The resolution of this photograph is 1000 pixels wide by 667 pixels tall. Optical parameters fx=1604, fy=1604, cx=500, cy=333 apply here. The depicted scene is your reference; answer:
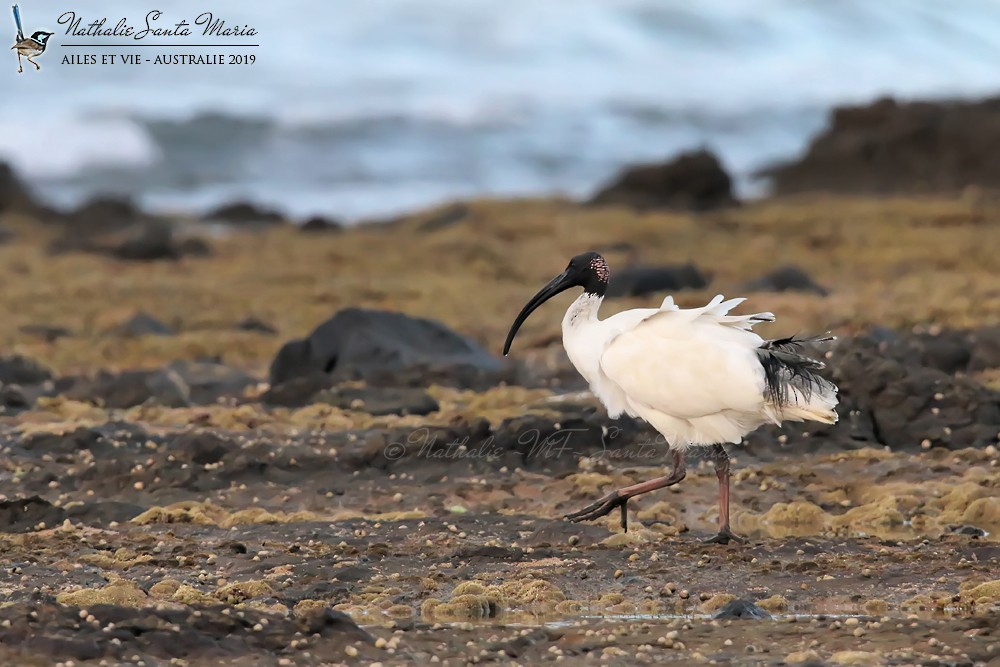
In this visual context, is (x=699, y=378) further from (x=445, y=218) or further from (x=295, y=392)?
(x=445, y=218)

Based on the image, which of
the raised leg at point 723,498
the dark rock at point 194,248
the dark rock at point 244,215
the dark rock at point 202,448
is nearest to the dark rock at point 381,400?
the dark rock at point 202,448

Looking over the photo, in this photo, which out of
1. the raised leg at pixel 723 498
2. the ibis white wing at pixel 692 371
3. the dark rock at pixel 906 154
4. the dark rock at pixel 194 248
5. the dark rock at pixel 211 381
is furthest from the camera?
the dark rock at pixel 906 154

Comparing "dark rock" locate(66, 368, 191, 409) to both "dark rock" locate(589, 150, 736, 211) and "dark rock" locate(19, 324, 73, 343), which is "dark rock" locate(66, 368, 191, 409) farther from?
"dark rock" locate(589, 150, 736, 211)

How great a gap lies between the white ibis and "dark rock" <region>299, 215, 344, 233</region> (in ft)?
91.3

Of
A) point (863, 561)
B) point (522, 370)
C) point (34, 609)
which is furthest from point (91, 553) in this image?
point (522, 370)

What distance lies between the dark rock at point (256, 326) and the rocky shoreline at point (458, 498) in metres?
0.06

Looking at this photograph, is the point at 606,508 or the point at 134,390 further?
the point at 134,390

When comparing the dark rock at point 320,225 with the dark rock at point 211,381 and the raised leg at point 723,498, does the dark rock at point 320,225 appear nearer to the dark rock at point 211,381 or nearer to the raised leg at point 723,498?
the dark rock at point 211,381

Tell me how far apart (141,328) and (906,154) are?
90.4ft

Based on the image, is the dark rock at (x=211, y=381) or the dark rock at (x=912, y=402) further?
the dark rock at (x=211, y=381)

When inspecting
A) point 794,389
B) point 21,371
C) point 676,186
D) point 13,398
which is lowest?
point 13,398

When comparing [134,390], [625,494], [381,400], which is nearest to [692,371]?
[625,494]

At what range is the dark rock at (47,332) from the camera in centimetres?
2035

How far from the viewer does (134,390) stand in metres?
14.6
